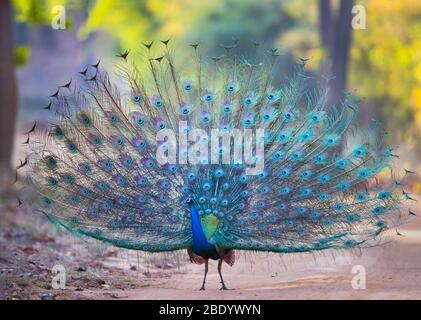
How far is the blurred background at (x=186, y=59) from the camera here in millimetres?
9977

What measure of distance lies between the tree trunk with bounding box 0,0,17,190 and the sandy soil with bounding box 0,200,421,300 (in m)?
6.05

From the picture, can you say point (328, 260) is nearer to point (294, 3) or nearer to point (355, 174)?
point (355, 174)

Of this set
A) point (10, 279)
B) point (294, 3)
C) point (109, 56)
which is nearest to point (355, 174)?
point (10, 279)

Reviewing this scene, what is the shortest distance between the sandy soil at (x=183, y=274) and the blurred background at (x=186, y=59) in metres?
0.03

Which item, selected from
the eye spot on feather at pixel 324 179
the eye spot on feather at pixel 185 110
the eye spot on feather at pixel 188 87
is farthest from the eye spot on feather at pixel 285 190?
the eye spot on feather at pixel 188 87

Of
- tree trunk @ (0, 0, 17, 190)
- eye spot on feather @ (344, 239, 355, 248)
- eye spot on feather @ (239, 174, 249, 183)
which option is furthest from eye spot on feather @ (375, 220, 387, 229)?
tree trunk @ (0, 0, 17, 190)

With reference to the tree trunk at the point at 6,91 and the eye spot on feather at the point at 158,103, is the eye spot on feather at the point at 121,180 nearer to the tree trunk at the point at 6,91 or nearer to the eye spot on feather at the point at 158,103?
the eye spot on feather at the point at 158,103

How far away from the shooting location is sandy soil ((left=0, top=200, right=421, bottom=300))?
8.45 meters

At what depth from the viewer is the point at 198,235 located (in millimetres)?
8367

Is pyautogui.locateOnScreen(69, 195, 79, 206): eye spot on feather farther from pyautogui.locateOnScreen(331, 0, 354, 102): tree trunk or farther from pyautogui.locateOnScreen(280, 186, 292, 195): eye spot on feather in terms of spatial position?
pyautogui.locateOnScreen(331, 0, 354, 102): tree trunk

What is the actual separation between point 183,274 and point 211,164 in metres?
1.92

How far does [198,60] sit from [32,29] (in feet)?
140

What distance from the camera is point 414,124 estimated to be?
23234 mm

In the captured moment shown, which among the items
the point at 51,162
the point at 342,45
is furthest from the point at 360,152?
the point at 342,45
